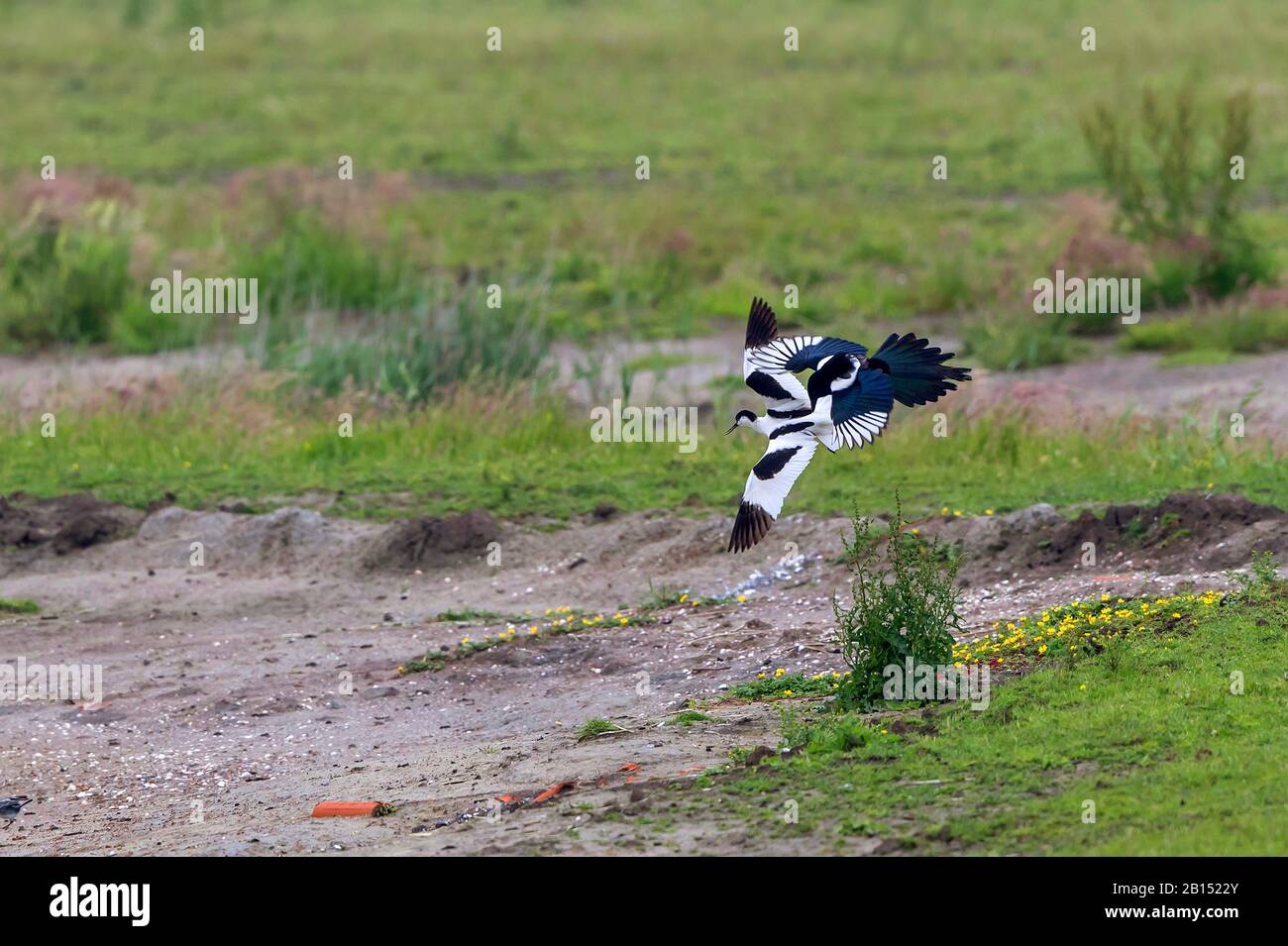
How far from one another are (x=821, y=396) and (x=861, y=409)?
0.48 feet

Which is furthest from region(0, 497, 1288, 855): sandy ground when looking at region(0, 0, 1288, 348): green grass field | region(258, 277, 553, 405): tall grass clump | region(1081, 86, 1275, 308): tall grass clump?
region(1081, 86, 1275, 308): tall grass clump

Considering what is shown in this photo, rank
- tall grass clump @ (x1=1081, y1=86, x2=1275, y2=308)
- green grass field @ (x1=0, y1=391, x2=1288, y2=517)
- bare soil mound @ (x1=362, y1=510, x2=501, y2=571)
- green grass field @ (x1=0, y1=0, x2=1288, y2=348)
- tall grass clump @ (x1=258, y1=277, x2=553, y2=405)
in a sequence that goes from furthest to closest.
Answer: green grass field @ (x1=0, y1=0, x2=1288, y2=348)
tall grass clump @ (x1=1081, y1=86, x2=1275, y2=308)
tall grass clump @ (x1=258, y1=277, x2=553, y2=405)
green grass field @ (x1=0, y1=391, x2=1288, y2=517)
bare soil mound @ (x1=362, y1=510, x2=501, y2=571)

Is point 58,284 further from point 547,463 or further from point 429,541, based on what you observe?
point 429,541

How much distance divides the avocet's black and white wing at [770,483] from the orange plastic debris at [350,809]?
149 cm

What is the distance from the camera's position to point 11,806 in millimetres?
7422

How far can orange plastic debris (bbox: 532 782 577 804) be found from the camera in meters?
6.54

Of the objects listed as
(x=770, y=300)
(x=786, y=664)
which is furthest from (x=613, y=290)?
(x=786, y=664)

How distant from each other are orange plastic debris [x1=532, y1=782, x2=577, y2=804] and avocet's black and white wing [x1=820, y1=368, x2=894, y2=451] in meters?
1.43

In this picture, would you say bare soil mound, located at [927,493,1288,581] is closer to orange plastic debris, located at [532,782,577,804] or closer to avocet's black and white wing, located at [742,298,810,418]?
avocet's black and white wing, located at [742,298,810,418]

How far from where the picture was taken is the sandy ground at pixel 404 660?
22.2ft

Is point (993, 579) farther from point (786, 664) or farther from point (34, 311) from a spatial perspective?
point (34, 311)

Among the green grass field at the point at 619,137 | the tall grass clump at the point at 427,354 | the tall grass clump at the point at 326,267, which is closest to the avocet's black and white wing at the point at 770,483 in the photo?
the tall grass clump at the point at 427,354

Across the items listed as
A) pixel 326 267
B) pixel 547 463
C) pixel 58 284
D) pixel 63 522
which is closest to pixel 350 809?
pixel 63 522

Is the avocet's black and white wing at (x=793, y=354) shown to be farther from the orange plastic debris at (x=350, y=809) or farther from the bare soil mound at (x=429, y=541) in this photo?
the bare soil mound at (x=429, y=541)
